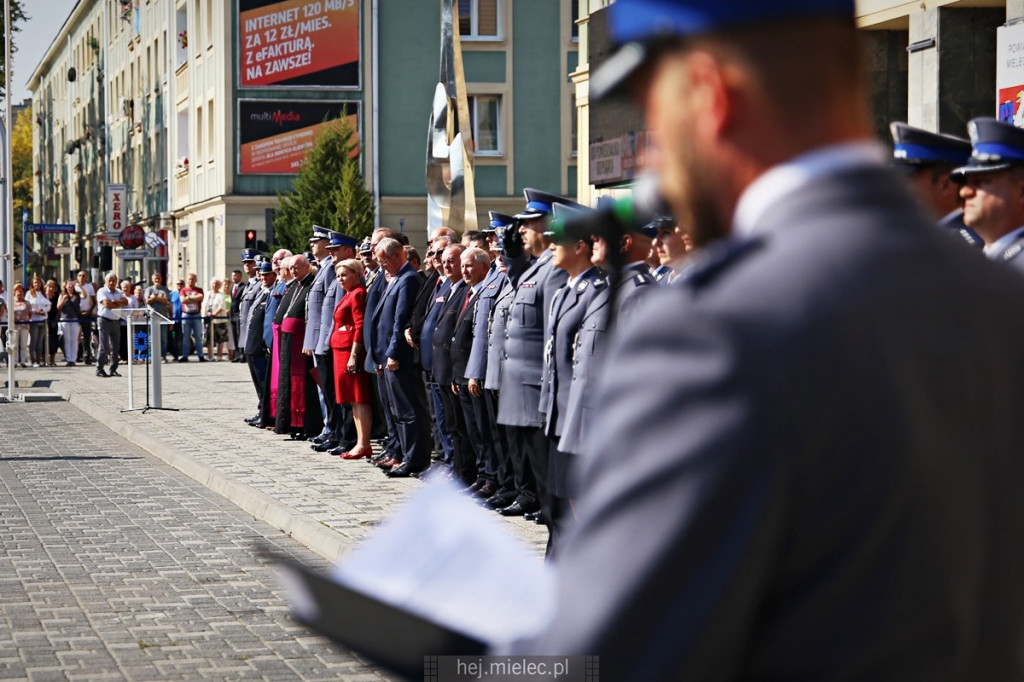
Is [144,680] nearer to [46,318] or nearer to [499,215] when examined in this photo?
[499,215]

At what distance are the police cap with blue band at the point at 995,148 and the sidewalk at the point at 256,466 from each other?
4.16 m

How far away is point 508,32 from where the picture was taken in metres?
46.7

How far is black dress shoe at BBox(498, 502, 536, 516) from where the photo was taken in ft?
36.6

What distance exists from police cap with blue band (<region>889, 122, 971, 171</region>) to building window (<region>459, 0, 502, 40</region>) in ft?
133

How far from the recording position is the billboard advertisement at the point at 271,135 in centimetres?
4766

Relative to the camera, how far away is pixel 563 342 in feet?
30.1

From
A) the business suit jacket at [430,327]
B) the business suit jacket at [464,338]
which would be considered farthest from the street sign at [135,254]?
the business suit jacket at [464,338]

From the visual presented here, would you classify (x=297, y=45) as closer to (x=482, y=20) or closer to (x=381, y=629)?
(x=482, y=20)

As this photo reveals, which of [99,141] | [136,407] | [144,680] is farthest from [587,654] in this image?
[99,141]

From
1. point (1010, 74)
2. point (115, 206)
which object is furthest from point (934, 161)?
point (115, 206)

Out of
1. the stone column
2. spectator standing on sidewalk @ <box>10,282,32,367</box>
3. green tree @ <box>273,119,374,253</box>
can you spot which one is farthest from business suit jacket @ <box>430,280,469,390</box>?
green tree @ <box>273,119,374,253</box>

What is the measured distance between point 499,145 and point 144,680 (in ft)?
135

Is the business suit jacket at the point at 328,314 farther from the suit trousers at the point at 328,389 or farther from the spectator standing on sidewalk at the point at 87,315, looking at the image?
the spectator standing on sidewalk at the point at 87,315

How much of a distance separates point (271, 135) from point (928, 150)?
42104 mm
